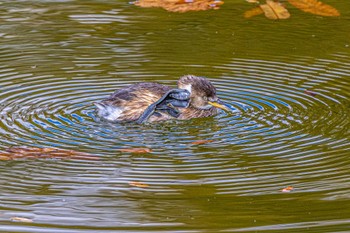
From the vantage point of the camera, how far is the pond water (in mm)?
6508

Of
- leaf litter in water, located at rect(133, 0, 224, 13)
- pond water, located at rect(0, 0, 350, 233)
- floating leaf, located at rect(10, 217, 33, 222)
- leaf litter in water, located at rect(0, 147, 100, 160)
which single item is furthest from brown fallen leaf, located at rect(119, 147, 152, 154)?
leaf litter in water, located at rect(133, 0, 224, 13)

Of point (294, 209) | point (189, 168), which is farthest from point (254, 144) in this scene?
point (294, 209)

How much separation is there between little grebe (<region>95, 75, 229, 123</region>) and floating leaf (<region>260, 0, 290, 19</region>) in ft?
11.2

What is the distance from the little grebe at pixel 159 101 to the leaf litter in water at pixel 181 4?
11.8 ft

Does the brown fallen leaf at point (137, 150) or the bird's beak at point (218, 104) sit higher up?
the brown fallen leaf at point (137, 150)

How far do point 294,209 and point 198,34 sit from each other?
17.6 ft

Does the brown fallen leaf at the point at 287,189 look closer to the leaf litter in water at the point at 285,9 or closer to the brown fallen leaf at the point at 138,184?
the brown fallen leaf at the point at 138,184

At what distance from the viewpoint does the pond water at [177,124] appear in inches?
256

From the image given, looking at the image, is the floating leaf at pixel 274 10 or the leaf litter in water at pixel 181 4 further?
the leaf litter in water at pixel 181 4

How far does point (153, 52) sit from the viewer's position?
10797mm

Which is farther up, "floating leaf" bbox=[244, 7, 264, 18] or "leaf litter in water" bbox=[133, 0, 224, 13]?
"leaf litter in water" bbox=[133, 0, 224, 13]

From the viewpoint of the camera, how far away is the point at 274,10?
12.6 metres

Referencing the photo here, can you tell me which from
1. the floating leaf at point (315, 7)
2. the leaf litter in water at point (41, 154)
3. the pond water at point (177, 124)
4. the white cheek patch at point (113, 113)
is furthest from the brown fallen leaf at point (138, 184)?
the floating leaf at point (315, 7)

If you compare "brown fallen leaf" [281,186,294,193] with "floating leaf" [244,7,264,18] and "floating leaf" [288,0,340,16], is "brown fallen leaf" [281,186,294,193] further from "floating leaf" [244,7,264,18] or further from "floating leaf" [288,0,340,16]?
"floating leaf" [288,0,340,16]
